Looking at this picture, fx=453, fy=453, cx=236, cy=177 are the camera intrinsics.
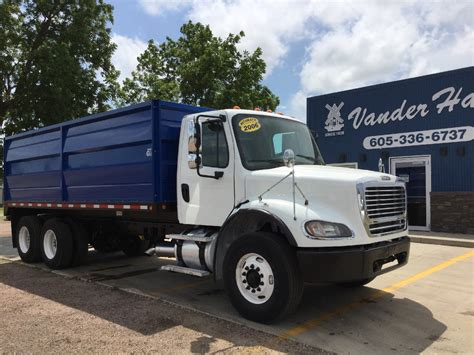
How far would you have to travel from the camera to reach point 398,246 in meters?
5.38

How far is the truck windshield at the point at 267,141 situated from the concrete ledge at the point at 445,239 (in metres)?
6.88

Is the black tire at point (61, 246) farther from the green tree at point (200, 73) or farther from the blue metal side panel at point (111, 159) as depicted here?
the green tree at point (200, 73)

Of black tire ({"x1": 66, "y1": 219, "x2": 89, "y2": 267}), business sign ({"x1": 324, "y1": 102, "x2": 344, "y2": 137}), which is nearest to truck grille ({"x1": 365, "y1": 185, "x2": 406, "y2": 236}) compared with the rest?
black tire ({"x1": 66, "y1": 219, "x2": 89, "y2": 267})

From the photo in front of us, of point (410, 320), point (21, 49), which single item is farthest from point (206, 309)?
point (21, 49)

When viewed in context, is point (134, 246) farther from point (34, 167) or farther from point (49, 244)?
point (34, 167)

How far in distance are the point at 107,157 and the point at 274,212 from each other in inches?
134

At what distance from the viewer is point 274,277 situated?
4.94 metres

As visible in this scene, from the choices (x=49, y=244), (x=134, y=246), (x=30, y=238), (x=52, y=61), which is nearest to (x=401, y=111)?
(x=134, y=246)

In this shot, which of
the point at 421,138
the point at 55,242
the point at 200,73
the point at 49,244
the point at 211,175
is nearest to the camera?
the point at 211,175

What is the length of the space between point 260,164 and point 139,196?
204 cm

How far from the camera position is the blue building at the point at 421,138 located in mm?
12969

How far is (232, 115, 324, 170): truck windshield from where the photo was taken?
5.65 metres

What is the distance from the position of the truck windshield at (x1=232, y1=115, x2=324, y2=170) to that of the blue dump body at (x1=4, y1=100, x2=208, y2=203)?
4.11 feet

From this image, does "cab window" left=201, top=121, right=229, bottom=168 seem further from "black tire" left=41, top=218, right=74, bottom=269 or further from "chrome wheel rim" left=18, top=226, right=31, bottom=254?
"chrome wheel rim" left=18, top=226, right=31, bottom=254
